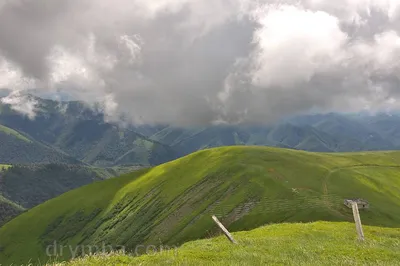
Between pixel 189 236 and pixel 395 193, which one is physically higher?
pixel 395 193

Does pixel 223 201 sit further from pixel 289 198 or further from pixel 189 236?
pixel 289 198

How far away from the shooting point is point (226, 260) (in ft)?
62.9

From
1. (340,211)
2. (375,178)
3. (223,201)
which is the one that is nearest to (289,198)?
(340,211)

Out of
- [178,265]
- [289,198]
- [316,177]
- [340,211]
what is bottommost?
[178,265]

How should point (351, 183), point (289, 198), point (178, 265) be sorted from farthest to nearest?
point (351, 183), point (289, 198), point (178, 265)

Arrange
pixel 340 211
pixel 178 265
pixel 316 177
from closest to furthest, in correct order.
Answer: pixel 178 265, pixel 340 211, pixel 316 177

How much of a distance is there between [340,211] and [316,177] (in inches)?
1960

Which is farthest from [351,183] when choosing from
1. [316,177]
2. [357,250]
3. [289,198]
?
[357,250]

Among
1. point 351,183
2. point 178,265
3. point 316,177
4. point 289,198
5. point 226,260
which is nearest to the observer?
point 178,265

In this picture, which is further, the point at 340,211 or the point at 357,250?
the point at 340,211

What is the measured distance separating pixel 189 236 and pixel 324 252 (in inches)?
6229

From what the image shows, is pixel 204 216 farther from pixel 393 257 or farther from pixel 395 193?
pixel 393 257

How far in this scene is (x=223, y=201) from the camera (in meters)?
197

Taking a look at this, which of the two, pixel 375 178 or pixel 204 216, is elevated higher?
pixel 375 178
